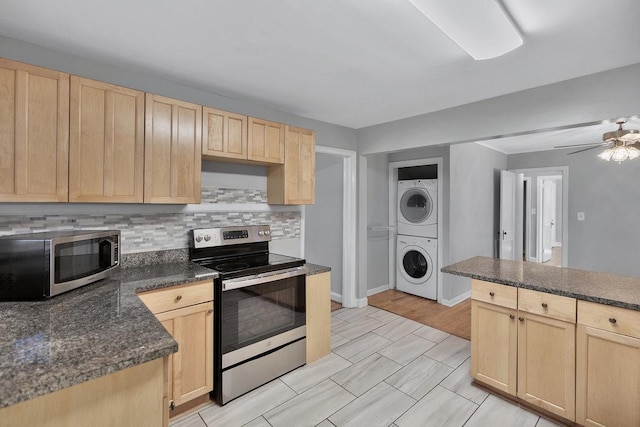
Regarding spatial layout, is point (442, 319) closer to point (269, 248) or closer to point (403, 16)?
point (269, 248)

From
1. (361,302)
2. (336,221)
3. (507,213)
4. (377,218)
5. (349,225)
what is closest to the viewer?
(349,225)

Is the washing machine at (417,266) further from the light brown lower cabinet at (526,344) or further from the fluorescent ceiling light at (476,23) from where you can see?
the fluorescent ceiling light at (476,23)

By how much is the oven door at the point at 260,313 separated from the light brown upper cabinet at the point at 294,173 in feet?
2.56

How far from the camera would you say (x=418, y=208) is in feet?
14.6

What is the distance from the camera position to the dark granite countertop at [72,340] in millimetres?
857

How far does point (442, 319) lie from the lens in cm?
368

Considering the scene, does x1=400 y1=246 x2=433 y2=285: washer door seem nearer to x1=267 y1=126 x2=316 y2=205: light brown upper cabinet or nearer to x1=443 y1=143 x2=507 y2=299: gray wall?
x1=443 y1=143 x2=507 y2=299: gray wall

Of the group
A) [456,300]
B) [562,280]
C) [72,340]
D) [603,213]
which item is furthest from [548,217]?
[72,340]

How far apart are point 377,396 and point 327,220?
8.12 ft

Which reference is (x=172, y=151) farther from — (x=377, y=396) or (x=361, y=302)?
(x=361, y=302)

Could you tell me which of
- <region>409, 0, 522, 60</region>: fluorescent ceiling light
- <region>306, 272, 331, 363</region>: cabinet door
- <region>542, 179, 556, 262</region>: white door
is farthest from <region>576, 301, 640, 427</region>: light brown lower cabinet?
<region>542, 179, 556, 262</region>: white door

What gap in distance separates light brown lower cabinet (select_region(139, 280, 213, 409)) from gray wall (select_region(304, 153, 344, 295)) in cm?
235

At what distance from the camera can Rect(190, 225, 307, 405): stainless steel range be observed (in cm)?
213

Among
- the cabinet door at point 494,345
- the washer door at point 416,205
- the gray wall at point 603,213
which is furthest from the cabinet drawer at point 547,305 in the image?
the gray wall at point 603,213
